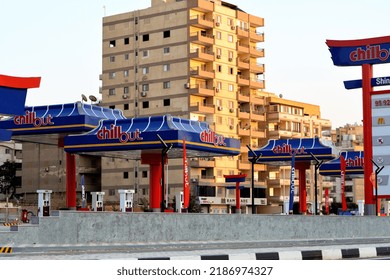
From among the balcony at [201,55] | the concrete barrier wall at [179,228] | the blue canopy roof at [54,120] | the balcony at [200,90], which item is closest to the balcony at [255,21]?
the balcony at [201,55]

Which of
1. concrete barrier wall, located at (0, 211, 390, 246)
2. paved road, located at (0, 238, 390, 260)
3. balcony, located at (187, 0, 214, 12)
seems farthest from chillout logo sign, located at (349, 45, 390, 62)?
balcony, located at (187, 0, 214, 12)

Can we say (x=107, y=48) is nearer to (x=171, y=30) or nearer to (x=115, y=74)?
(x=115, y=74)

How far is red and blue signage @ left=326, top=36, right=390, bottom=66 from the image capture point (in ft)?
168

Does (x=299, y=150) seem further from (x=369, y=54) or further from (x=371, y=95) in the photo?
(x=369, y=54)

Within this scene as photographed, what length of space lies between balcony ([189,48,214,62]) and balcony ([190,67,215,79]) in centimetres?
121

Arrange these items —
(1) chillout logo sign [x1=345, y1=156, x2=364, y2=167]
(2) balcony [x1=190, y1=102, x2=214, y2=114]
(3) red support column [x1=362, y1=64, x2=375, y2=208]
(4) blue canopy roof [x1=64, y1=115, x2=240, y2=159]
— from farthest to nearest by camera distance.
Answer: (2) balcony [x1=190, y1=102, x2=214, y2=114] < (1) chillout logo sign [x1=345, y1=156, x2=364, y2=167] < (3) red support column [x1=362, y1=64, x2=375, y2=208] < (4) blue canopy roof [x1=64, y1=115, x2=240, y2=159]

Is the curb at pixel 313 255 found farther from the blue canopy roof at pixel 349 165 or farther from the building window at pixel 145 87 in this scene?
the building window at pixel 145 87

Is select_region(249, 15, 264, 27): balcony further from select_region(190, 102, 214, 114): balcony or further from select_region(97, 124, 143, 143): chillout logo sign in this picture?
select_region(97, 124, 143, 143): chillout logo sign

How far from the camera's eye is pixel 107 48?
109 meters

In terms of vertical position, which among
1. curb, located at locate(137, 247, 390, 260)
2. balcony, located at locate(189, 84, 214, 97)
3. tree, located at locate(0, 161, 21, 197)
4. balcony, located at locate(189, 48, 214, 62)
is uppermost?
balcony, located at locate(189, 48, 214, 62)

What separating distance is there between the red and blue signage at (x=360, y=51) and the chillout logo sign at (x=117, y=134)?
40.9ft

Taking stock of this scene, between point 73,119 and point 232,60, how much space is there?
55.5 m

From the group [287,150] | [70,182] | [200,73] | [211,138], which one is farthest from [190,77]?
[211,138]

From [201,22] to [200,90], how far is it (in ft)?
25.9
